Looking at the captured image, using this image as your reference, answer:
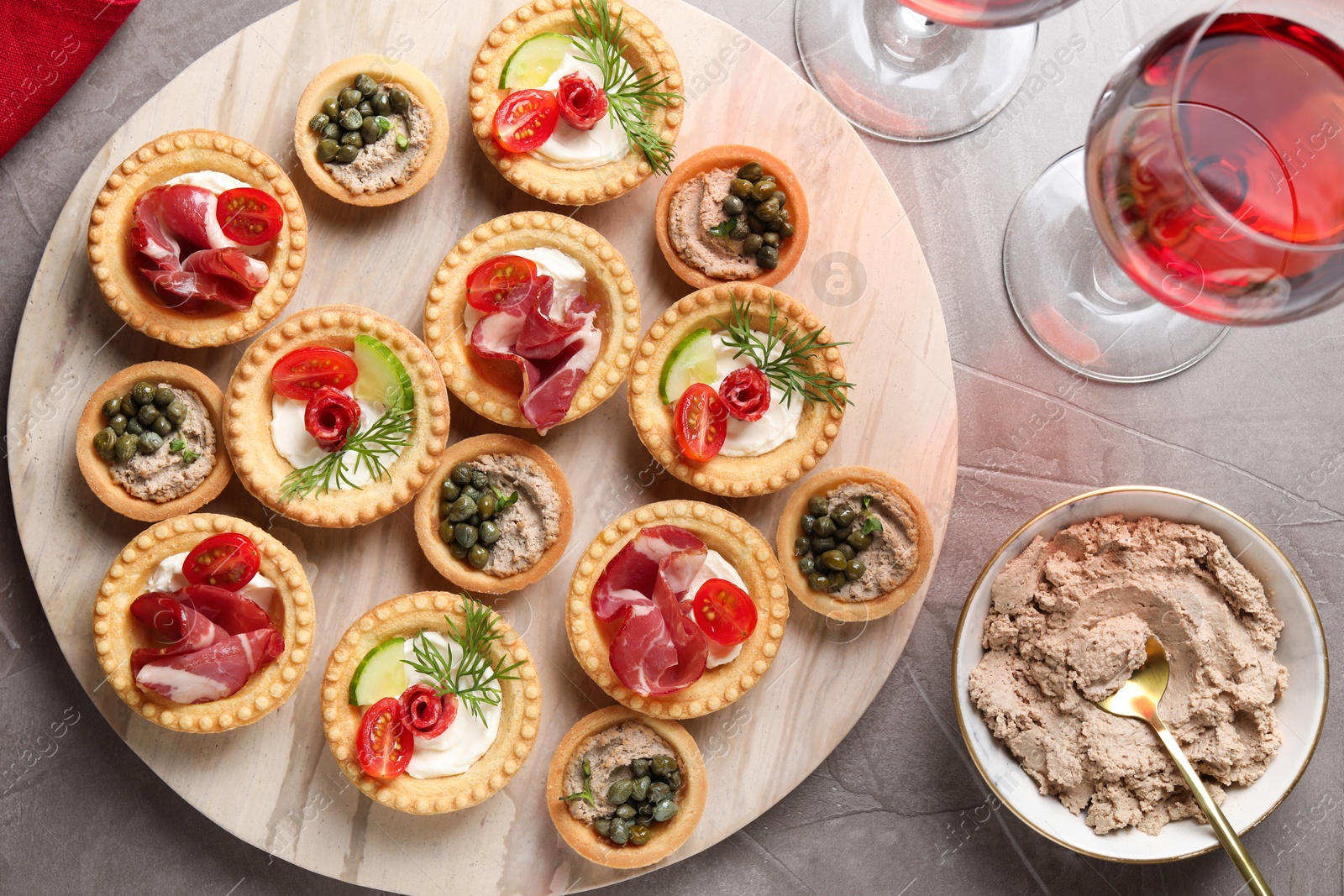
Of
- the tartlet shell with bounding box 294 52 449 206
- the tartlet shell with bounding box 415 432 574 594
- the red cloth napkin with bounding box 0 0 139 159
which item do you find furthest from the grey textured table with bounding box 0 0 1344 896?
the tartlet shell with bounding box 415 432 574 594

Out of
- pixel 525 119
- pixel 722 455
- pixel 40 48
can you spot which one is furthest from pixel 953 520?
pixel 40 48

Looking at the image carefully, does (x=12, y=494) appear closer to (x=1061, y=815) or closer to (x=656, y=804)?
(x=656, y=804)

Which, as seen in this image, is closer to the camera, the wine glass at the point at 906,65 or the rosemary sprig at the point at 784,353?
the rosemary sprig at the point at 784,353

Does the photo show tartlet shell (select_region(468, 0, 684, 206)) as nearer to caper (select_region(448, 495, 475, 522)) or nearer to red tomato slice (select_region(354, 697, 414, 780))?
caper (select_region(448, 495, 475, 522))

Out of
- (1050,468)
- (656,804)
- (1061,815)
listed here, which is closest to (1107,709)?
(1061,815)

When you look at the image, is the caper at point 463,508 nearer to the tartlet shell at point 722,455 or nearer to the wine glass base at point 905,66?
the tartlet shell at point 722,455

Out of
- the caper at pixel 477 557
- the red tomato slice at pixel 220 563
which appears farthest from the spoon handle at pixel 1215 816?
the red tomato slice at pixel 220 563
